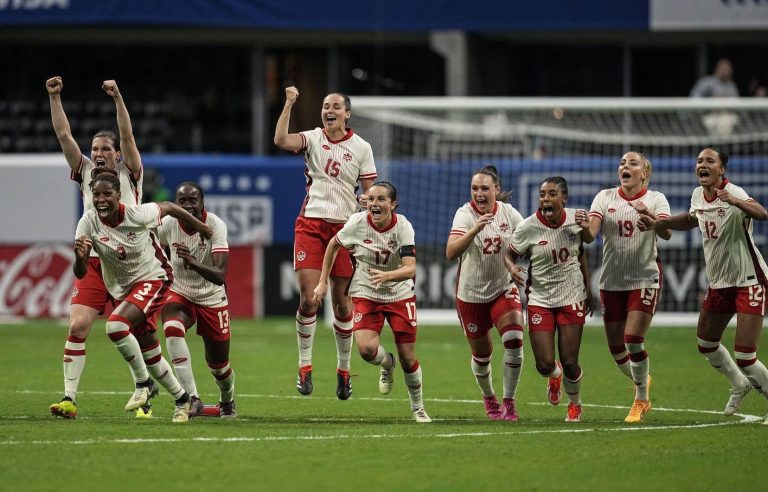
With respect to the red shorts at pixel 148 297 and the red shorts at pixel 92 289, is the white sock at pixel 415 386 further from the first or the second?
the red shorts at pixel 92 289

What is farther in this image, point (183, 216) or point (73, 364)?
point (73, 364)

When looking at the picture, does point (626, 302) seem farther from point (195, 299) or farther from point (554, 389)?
point (195, 299)

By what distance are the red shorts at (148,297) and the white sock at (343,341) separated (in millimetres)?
1918

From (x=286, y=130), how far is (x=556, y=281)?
2893 millimetres

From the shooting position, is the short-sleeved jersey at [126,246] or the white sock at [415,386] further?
the white sock at [415,386]

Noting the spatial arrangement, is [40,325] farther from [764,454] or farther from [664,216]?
[764,454]

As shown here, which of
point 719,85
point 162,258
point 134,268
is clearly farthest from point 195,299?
point 719,85

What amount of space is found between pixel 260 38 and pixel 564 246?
1849 centimetres

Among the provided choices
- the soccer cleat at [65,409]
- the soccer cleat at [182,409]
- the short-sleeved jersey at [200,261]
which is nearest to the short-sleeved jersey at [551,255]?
the short-sleeved jersey at [200,261]

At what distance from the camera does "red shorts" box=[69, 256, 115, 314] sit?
1212 centimetres

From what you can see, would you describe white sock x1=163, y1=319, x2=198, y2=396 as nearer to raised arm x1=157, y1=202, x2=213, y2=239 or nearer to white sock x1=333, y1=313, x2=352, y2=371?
raised arm x1=157, y1=202, x2=213, y2=239

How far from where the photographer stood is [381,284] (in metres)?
12.0

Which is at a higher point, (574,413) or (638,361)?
(638,361)

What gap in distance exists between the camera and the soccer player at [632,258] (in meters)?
12.5
